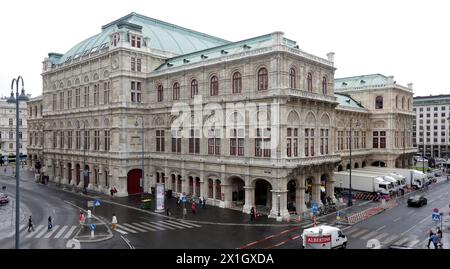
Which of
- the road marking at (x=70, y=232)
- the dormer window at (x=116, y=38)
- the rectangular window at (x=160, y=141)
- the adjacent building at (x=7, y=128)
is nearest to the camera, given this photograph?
the road marking at (x=70, y=232)

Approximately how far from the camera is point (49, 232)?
120 feet

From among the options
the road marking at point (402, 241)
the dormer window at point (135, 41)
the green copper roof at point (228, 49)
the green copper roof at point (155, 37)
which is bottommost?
the road marking at point (402, 241)

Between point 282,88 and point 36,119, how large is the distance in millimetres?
76107

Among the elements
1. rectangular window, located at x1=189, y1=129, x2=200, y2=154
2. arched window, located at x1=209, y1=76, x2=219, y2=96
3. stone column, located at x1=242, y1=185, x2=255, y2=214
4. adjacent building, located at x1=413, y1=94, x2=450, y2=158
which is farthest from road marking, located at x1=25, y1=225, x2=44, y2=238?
adjacent building, located at x1=413, y1=94, x2=450, y2=158

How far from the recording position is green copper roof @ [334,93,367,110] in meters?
74.8

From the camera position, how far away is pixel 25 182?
245 ft

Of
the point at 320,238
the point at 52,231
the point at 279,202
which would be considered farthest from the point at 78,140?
the point at 320,238

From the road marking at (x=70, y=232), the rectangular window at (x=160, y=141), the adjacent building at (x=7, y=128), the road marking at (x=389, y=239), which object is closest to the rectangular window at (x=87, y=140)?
the rectangular window at (x=160, y=141)

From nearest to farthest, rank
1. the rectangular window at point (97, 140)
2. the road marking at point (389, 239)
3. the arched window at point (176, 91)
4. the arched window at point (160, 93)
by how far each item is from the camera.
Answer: the road marking at point (389, 239) < the arched window at point (176, 91) < the arched window at point (160, 93) < the rectangular window at point (97, 140)

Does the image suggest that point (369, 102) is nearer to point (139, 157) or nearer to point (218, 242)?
point (139, 157)

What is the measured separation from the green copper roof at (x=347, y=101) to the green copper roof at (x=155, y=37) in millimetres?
28316

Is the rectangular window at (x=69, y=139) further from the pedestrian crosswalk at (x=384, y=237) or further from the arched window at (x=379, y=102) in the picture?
the arched window at (x=379, y=102)

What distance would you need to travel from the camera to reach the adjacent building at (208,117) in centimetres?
4472

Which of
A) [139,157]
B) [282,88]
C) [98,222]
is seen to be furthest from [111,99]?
[282,88]
